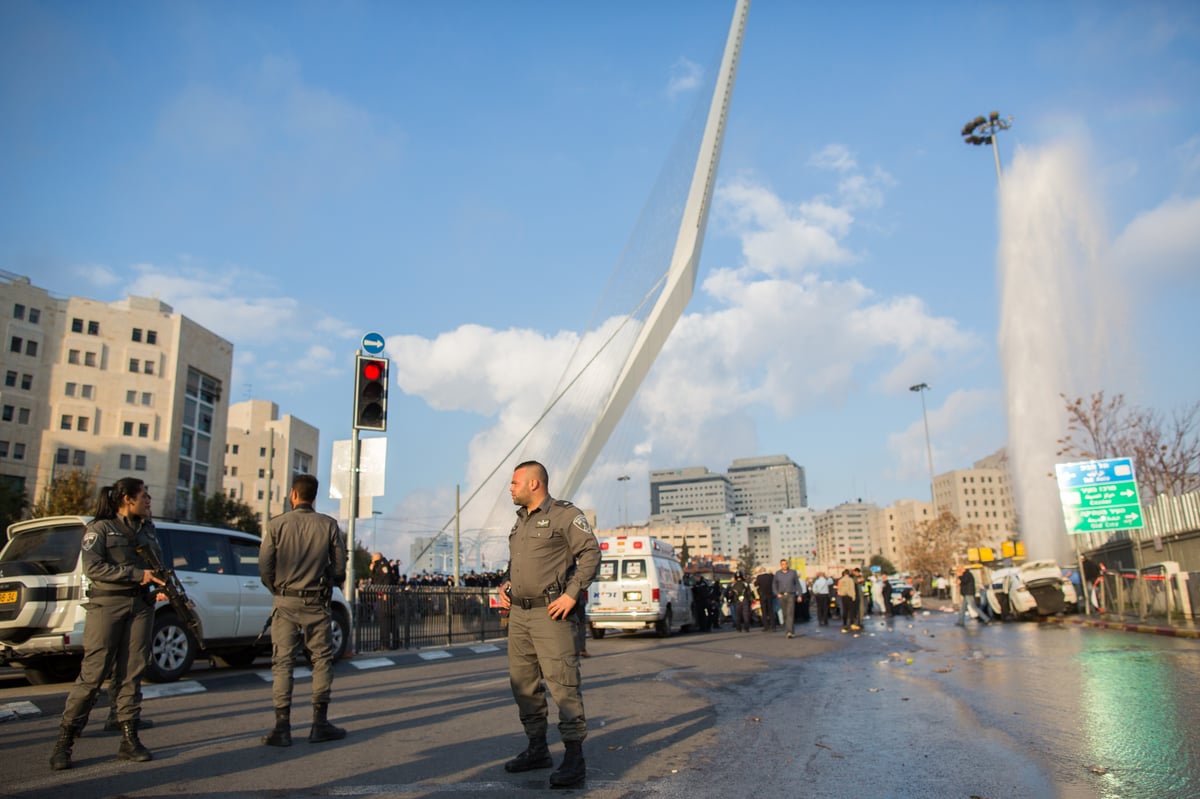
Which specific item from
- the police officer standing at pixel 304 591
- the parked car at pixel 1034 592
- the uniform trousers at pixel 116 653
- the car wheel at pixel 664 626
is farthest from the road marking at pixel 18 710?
the parked car at pixel 1034 592

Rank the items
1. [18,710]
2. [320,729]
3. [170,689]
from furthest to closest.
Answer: [170,689], [18,710], [320,729]

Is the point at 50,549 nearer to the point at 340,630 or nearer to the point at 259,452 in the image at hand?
the point at 340,630

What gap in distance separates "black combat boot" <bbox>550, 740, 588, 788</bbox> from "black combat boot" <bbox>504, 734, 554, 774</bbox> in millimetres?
286

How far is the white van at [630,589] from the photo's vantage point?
688 inches

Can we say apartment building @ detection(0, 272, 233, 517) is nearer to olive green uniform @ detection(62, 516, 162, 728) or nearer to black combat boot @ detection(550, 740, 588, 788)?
olive green uniform @ detection(62, 516, 162, 728)

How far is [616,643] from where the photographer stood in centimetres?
1633

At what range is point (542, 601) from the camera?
15.2ft

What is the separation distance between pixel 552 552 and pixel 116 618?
272 cm

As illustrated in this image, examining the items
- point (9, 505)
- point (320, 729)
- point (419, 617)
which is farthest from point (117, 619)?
point (9, 505)

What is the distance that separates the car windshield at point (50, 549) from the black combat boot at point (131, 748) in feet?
13.6

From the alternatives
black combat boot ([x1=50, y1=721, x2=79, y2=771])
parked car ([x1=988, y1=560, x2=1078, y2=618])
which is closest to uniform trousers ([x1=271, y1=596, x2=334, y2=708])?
black combat boot ([x1=50, y1=721, x2=79, y2=771])

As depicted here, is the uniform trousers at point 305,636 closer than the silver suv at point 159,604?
Yes

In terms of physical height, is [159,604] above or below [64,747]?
above

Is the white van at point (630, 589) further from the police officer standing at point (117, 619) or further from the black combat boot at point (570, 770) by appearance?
the black combat boot at point (570, 770)
